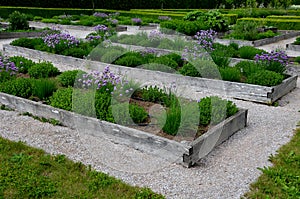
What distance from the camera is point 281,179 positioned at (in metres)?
4.19

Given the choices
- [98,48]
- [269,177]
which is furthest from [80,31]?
[269,177]

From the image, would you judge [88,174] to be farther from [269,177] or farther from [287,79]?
[287,79]

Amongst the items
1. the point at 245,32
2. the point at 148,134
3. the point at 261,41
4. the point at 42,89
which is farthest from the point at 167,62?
the point at 245,32

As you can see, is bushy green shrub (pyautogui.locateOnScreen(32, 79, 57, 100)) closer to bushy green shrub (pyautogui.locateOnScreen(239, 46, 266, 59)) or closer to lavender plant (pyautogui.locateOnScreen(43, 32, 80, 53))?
lavender plant (pyautogui.locateOnScreen(43, 32, 80, 53))

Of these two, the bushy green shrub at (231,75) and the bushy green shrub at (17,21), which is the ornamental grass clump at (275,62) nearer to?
the bushy green shrub at (231,75)

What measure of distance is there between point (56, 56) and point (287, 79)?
6.07 m

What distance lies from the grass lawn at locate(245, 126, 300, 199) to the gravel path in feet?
0.38

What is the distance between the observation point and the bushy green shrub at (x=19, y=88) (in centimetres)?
655

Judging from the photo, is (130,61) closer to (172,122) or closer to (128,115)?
(128,115)

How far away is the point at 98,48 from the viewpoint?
1027cm

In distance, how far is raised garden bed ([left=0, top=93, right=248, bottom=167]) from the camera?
181 inches

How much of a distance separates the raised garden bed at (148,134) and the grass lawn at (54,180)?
79 cm

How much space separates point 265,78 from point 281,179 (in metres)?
3.43

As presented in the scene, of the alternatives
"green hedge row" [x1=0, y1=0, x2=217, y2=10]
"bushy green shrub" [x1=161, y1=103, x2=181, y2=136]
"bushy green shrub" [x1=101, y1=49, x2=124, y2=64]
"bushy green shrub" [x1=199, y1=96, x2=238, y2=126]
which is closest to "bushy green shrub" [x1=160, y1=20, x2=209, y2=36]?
"bushy green shrub" [x1=101, y1=49, x2=124, y2=64]
